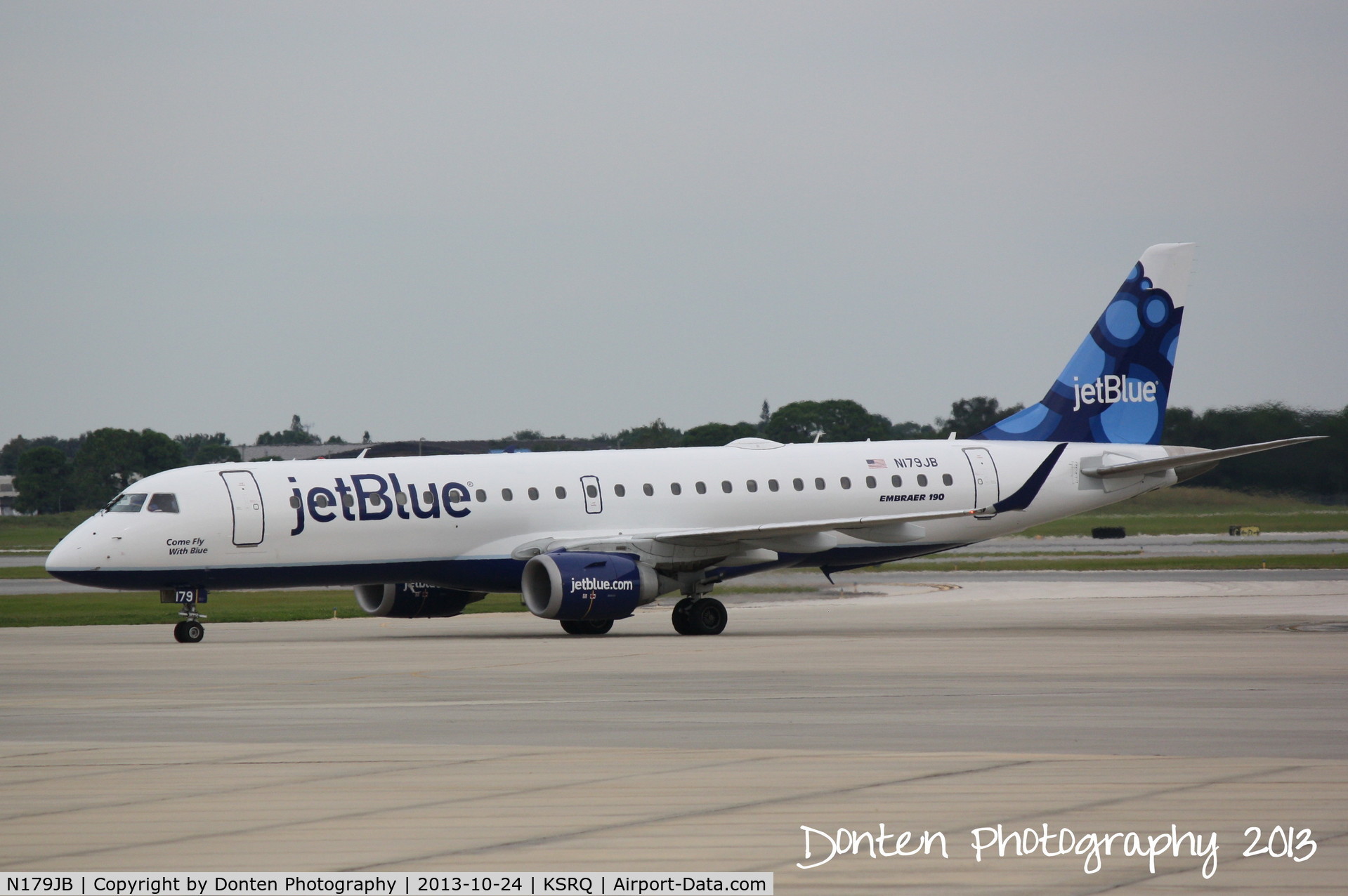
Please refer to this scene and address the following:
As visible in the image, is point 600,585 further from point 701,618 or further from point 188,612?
point 188,612

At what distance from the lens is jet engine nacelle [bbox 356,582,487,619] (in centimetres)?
3288

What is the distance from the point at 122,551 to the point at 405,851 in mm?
21399

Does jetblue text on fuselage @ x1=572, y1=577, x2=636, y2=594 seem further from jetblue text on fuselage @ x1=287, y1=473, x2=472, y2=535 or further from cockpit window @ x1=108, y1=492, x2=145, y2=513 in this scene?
cockpit window @ x1=108, y1=492, x2=145, y2=513

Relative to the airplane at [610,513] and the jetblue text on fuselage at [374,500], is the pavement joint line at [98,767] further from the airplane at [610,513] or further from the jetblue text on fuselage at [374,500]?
the jetblue text on fuselage at [374,500]

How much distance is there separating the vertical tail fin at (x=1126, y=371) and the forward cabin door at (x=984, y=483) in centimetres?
170

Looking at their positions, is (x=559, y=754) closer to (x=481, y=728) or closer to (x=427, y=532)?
(x=481, y=728)

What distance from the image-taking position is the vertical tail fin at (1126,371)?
124ft

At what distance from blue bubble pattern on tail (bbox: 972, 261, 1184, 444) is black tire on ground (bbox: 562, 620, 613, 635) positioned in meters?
10.4

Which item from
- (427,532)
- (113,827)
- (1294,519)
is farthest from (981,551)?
(113,827)

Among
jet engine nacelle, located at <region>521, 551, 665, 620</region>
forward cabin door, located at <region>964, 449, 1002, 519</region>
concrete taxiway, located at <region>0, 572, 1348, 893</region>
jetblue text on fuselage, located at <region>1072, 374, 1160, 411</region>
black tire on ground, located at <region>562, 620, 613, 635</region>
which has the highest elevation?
jetblue text on fuselage, located at <region>1072, 374, 1160, 411</region>

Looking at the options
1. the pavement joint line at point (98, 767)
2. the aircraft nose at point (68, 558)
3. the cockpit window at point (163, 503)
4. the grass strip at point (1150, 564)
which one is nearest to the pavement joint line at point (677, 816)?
the pavement joint line at point (98, 767)

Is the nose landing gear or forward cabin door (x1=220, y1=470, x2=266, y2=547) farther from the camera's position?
the nose landing gear

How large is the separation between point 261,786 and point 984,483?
2561 centimetres

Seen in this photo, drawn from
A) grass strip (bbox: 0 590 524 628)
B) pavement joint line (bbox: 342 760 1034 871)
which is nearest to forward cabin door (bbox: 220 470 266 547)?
grass strip (bbox: 0 590 524 628)
